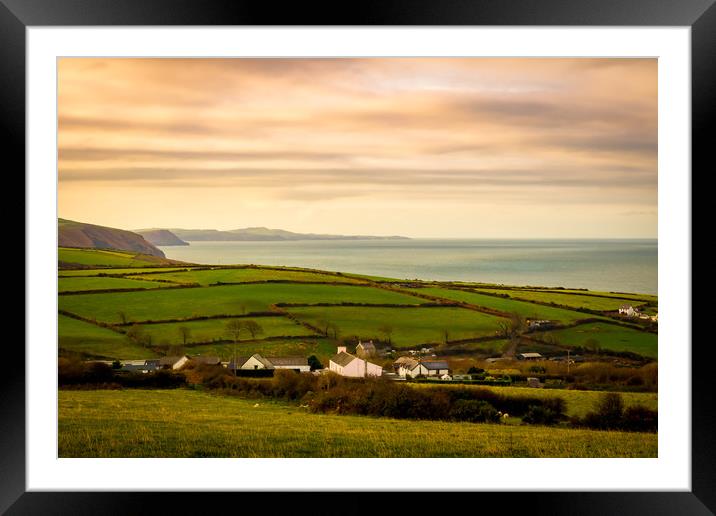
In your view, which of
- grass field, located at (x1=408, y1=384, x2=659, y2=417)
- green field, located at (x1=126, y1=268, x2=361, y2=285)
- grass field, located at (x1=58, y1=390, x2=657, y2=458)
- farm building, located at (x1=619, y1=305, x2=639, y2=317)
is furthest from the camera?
green field, located at (x1=126, y1=268, x2=361, y2=285)

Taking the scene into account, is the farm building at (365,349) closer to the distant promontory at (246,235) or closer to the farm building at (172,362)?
the distant promontory at (246,235)

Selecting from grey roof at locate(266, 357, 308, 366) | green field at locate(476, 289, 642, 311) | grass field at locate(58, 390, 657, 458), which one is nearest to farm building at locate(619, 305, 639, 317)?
green field at locate(476, 289, 642, 311)

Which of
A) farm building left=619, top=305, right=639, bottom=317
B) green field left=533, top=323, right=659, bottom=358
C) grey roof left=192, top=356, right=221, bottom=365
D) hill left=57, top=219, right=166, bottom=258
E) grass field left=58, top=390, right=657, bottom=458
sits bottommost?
grass field left=58, top=390, right=657, bottom=458

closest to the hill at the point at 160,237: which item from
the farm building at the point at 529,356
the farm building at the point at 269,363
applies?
the farm building at the point at 269,363

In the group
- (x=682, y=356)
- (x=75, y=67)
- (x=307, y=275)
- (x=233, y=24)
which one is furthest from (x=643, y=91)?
(x=75, y=67)

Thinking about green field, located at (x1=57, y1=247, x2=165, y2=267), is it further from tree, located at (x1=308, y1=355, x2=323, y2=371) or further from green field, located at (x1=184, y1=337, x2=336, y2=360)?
tree, located at (x1=308, y1=355, x2=323, y2=371)

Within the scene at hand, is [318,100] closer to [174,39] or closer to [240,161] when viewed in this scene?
[240,161]
